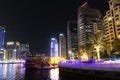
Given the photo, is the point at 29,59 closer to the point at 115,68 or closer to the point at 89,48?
the point at 89,48

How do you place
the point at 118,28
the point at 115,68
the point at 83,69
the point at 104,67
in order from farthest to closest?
the point at 118,28, the point at 83,69, the point at 104,67, the point at 115,68

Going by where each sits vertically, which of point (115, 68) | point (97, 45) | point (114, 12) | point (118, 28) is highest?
point (114, 12)

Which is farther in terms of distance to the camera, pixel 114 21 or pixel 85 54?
pixel 114 21

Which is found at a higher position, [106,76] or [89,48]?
[89,48]

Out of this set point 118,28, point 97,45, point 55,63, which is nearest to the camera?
point 97,45

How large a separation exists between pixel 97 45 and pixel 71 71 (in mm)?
31547

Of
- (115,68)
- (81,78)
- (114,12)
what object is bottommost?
(81,78)

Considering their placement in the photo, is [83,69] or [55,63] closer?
[83,69]

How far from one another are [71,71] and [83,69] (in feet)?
35.7

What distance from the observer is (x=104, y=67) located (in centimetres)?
4850

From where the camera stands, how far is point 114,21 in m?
197

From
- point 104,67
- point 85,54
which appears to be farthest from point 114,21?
point 104,67

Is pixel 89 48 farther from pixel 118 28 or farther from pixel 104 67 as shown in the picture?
pixel 104 67

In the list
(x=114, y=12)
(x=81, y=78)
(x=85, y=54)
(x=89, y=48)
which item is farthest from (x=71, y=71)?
(x=114, y=12)
